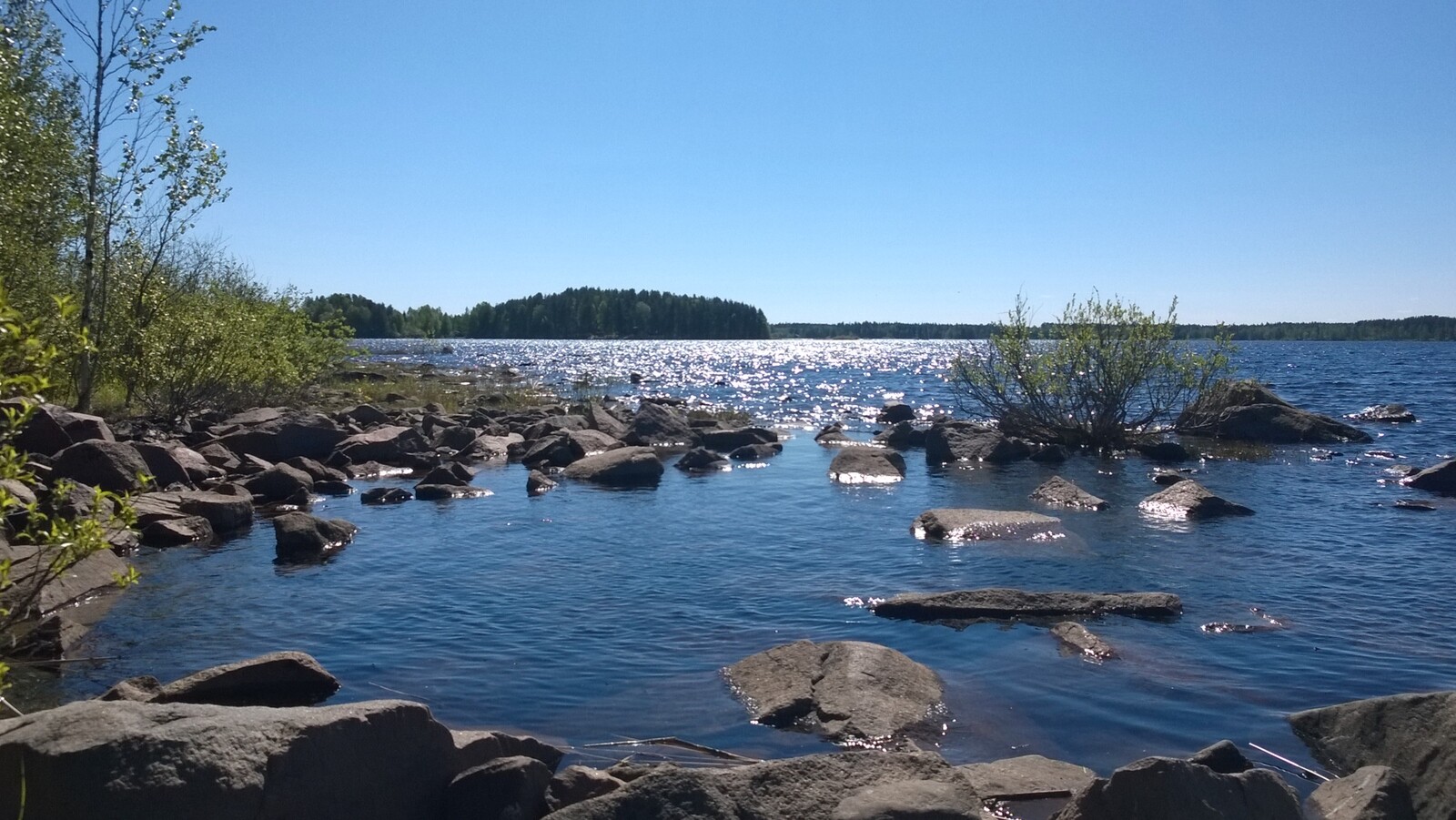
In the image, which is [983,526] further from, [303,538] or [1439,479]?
[1439,479]

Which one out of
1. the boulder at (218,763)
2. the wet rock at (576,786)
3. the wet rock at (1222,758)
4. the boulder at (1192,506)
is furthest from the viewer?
the boulder at (1192,506)

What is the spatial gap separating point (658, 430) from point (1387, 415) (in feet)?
102

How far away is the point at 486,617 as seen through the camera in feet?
44.7

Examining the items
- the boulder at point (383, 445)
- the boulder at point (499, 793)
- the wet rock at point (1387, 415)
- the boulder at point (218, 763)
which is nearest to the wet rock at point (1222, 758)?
the boulder at point (499, 793)

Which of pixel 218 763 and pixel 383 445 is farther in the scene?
pixel 383 445

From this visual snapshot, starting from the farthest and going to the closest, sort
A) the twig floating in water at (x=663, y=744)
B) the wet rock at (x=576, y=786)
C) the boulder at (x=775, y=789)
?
the twig floating in water at (x=663, y=744)
the wet rock at (x=576, y=786)
the boulder at (x=775, y=789)

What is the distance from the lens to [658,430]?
1414 inches

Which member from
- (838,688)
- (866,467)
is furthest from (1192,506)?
(838,688)

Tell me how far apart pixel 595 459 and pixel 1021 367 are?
1397 cm

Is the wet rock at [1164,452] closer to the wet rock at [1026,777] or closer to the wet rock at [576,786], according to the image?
the wet rock at [1026,777]

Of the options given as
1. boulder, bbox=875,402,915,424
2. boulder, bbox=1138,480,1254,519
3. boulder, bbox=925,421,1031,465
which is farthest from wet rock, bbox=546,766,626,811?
boulder, bbox=875,402,915,424

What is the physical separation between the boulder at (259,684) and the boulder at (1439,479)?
81.8 feet

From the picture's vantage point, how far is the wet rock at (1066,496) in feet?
73.3

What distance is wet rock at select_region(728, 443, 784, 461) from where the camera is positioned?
32.2 m
